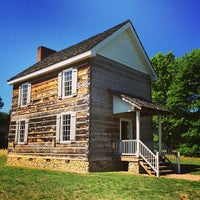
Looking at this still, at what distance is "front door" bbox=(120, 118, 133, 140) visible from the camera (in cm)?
1677

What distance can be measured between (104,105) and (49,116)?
4184 millimetres

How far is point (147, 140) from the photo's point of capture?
18.6m

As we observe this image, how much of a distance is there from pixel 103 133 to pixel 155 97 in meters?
21.6

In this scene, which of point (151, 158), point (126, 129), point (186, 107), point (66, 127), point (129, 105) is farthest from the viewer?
point (186, 107)

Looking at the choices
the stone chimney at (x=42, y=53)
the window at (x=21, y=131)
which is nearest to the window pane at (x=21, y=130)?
the window at (x=21, y=131)

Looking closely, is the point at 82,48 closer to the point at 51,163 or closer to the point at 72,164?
the point at 72,164

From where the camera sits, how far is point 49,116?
56.3ft

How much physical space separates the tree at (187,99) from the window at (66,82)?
17.2m

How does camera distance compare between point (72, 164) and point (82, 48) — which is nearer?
point (72, 164)

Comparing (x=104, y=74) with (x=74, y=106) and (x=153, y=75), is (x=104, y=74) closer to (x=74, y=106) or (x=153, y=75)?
(x=74, y=106)

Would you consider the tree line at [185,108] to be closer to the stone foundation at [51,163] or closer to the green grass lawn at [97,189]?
the stone foundation at [51,163]

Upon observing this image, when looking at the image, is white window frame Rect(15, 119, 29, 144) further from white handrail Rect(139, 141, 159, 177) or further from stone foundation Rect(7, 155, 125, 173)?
white handrail Rect(139, 141, 159, 177)

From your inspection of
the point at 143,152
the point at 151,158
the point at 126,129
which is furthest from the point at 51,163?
the point at 151,158

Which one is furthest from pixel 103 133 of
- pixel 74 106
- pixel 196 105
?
pixel 196 105
